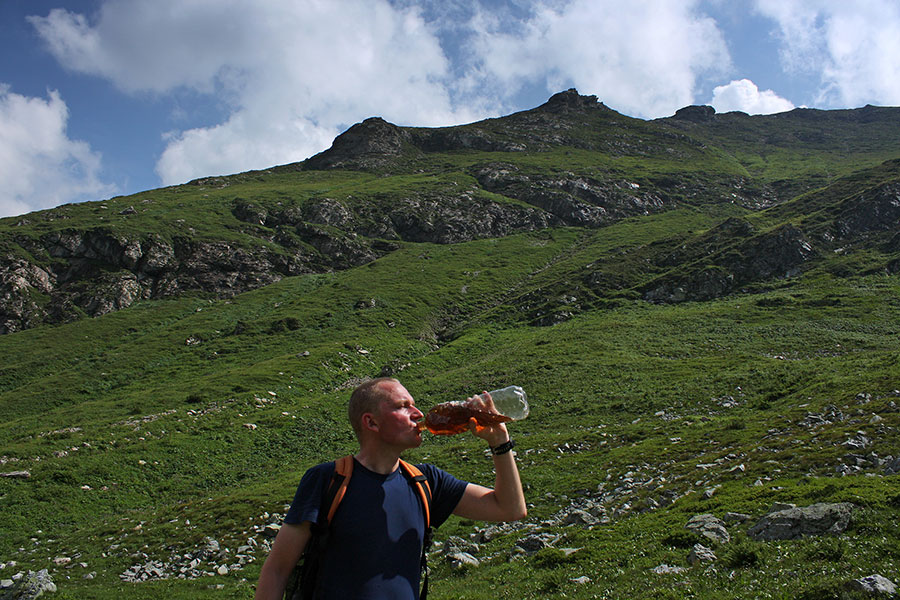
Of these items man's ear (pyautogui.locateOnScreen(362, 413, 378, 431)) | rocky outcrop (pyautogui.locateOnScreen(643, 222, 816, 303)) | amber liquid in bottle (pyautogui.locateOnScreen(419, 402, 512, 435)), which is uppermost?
rocky outcrop (pyautogui.locateOnScreen(643, 222, 816, 303))

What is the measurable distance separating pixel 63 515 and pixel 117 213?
400 feet

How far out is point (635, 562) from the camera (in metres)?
10.9

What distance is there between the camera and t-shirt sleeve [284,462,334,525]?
3654mm

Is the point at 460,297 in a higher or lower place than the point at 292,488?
higher

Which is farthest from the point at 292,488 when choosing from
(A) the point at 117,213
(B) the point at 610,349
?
(A) the point at 117,213

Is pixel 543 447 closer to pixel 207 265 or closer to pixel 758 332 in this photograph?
pixel 758 332

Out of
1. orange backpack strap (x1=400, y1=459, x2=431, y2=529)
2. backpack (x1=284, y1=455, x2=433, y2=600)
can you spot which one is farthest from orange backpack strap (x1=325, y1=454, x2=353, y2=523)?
orange backpack strap (x1=400, y1=459, x2=431, y2=529)

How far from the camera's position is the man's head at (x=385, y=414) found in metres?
4.15

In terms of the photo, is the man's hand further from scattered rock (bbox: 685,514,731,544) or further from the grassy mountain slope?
scattered rock (bbox: 685,514,731,544)

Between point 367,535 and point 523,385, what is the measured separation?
131 feet

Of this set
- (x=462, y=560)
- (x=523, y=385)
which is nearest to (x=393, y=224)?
(x=523, y=385)

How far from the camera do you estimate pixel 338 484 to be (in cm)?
388

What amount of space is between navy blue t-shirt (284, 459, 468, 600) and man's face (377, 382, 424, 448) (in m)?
0.32

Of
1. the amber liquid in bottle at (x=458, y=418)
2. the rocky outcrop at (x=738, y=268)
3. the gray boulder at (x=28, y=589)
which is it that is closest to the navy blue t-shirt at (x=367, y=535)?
the amber liquid in bottle at (x=458, y=418)
